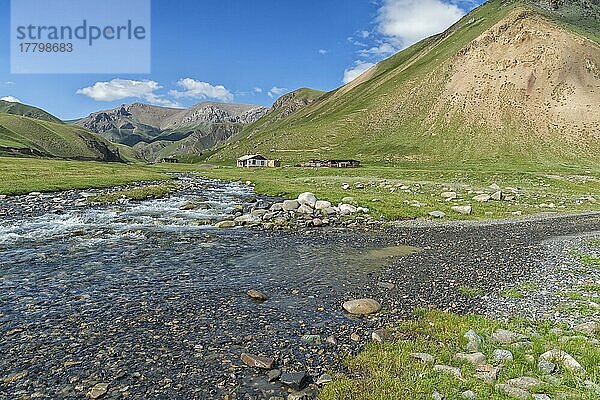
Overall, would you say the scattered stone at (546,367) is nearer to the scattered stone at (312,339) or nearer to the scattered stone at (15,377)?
the scattered stone at (312,339)

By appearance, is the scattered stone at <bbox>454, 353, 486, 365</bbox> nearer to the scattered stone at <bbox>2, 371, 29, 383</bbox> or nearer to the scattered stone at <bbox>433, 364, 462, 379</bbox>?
the scattered stone at <bbox>433, 364, 462, 379</bbox>

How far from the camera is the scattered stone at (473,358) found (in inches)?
428

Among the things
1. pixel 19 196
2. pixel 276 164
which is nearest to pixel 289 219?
pixel 19 196

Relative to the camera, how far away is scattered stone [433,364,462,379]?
10205mm

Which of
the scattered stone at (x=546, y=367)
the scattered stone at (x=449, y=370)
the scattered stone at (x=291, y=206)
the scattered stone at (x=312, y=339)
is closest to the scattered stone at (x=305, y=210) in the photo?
the scattered stone at (x=291, y=206)

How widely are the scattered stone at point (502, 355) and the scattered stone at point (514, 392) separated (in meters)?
1.46

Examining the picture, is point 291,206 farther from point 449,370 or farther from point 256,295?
point 449,370

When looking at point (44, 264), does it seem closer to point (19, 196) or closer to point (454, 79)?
point (19, 196)

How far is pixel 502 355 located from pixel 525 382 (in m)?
1.41

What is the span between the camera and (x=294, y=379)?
10297 millimetres

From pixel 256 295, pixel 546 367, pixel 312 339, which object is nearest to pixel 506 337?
pixel 546 367

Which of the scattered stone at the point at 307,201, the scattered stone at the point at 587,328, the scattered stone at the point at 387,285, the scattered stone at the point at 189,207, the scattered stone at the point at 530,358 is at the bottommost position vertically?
the scattered stone at the point at 387,285

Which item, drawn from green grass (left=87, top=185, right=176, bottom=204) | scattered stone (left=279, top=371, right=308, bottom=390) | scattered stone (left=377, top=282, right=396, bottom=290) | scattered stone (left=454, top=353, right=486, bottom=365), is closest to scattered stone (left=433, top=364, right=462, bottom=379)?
scattered stone (left=454, top=353, right=486, bottom=365)

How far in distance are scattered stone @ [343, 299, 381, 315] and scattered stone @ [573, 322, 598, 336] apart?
6.26 metres
